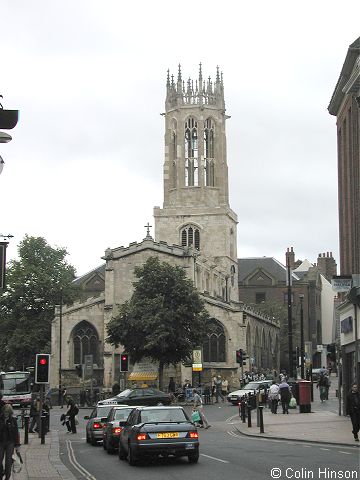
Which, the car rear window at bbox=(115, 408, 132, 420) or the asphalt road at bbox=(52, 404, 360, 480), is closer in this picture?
the asphalt road at bbox=(52, 404, 360, 480)

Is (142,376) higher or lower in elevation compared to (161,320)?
lower

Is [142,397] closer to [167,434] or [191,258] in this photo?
[167,434]

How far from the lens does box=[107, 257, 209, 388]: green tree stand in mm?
58000

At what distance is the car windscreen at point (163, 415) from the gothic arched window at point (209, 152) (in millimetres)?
77815

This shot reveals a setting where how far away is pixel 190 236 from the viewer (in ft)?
313

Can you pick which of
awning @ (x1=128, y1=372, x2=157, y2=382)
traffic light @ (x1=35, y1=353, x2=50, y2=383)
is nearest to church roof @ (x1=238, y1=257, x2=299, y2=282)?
awning @ (x1=128, y1=372, x2=157, y2=382)

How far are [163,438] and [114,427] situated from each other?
16.2 feet

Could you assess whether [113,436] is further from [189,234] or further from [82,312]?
[189,234]

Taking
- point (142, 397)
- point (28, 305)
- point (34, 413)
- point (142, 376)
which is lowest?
point (34, 413)

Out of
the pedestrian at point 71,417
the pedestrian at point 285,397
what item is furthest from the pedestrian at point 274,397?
the pedestrian at point 71,417

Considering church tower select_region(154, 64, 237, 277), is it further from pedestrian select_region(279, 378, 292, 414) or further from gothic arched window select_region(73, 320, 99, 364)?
pedestrian select_region(279, 378, 292, 414)

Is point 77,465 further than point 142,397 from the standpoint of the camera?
No

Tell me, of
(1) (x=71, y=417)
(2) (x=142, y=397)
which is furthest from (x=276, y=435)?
(2) (x=142, y=397)

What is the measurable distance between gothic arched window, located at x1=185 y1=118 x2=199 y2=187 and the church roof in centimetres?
2570
